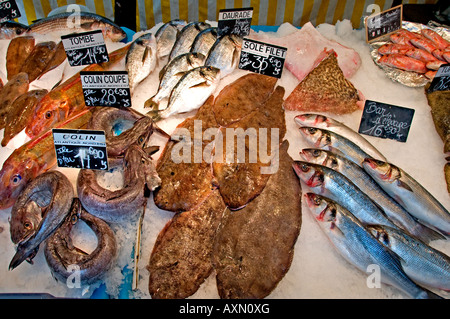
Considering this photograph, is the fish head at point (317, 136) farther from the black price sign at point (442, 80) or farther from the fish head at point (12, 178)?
the fish head at point (12, 178)

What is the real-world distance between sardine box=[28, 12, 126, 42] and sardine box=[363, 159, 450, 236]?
9.74 ft

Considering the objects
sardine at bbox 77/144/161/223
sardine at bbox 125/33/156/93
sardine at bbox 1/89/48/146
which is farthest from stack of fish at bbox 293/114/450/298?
sardine at bbox 1/89/48/146

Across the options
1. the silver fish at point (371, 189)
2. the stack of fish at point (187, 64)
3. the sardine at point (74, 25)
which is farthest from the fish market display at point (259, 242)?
the sardine at point (74, 25)

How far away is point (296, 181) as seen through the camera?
2.60 m

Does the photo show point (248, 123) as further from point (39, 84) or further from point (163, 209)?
point (39, 84)

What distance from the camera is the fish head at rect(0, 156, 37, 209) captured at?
246 cm

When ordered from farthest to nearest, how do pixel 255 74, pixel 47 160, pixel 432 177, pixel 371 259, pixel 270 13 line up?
pixel 270 13
pixel 255 74
pixel 432 177
pixel 47 160
pixel 371 259

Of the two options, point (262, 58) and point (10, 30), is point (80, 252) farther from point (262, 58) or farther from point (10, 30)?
point (10, 30)

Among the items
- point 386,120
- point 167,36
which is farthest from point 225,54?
point 386,120

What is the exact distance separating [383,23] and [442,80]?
38.1 inches

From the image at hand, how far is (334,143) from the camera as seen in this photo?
2818 millimetres

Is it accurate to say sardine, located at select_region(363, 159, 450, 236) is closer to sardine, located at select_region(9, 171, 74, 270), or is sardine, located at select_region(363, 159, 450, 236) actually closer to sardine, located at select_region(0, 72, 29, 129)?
sardine, located at select_region(9, 171, 74, 270)

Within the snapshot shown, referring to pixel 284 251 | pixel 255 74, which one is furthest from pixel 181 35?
pixel 284 251

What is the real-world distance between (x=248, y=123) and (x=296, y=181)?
1.97 ft
